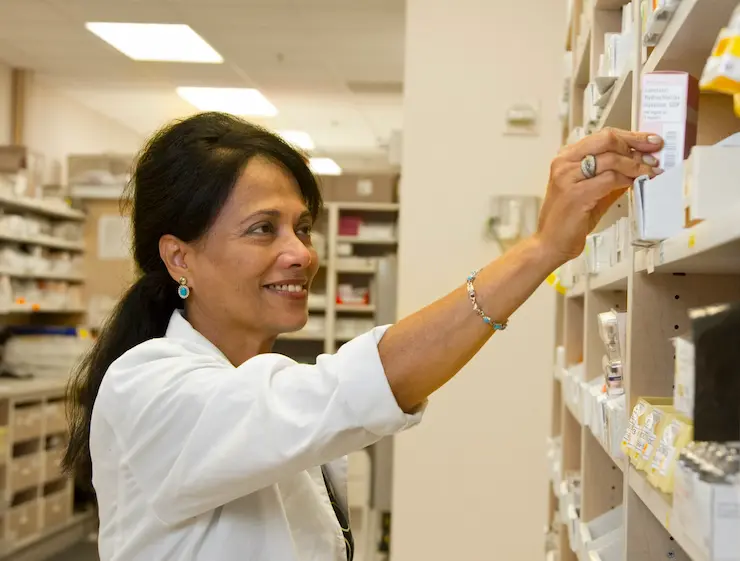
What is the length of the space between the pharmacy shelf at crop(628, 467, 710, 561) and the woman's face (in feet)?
1.96

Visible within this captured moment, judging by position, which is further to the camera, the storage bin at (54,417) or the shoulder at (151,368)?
the storage bin at (54,417)

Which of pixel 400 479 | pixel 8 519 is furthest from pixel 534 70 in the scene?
pixel 8 519

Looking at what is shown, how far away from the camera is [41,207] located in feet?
19.7

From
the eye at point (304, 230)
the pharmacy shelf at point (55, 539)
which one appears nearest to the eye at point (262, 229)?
the eye at point (304, 230)

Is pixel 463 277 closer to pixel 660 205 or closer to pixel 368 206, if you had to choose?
pixel 368 206

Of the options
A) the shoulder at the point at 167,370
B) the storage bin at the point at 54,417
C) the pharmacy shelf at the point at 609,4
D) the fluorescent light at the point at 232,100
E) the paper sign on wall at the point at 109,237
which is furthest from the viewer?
the fluorescent light at the point at 232,100

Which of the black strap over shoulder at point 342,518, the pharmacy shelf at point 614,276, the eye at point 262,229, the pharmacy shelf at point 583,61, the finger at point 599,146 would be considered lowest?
the black strap over shoulder at point 342,518

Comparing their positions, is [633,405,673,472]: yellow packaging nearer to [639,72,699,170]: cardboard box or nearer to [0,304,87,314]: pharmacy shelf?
[639,72,699,170]: cardboard box

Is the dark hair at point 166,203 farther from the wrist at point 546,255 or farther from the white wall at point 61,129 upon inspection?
the white wall at point 61,129

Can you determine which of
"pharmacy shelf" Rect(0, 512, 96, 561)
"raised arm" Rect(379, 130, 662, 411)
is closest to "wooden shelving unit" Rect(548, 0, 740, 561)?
"raised arm" Rect(379, 130, 662, 411)

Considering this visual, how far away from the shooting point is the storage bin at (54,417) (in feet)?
18.4

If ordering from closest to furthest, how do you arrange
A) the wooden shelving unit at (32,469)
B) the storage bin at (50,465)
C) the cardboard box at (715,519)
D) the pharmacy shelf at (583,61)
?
the cardboard box at (715,519) < the pharmacy shelf at (583,61) < the wooden shelving unit at (32,469) < the storage bin at (50,465)

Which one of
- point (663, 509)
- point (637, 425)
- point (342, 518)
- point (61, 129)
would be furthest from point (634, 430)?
point (61, 129)

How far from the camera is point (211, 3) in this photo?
17.3ft
